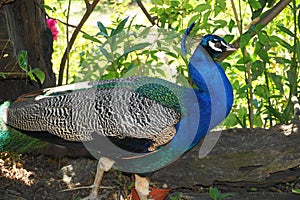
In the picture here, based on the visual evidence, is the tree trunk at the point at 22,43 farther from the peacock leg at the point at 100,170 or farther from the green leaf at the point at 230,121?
A: the green leaf at the point at 230,121

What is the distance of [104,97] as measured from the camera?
7.95ft

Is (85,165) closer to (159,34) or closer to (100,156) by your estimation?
(100,156)

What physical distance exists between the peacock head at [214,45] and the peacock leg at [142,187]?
57cm

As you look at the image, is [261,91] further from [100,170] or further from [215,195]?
[100,170]

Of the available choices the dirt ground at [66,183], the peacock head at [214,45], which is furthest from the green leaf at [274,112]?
the peacock head at [214,45]

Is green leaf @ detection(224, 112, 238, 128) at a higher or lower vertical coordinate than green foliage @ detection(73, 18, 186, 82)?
lower

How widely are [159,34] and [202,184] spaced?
73cm

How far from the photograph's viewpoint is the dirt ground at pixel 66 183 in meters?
2.79

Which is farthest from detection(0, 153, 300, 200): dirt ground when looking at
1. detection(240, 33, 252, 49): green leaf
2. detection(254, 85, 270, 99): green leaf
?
detection(240, 33, 252, 49): green leaf

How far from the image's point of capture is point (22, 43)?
3.09m

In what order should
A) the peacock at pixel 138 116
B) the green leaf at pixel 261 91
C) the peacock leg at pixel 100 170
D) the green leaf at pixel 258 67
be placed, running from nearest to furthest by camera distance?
the peacock at pixel 138 116
the peacock leg at pixel 100 170
the green leaf at pixel 258 67
the green leaf at pixel 261 91

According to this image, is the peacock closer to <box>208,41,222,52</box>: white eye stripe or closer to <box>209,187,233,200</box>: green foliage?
<box>208,41,222,52</box>: white eye stripe

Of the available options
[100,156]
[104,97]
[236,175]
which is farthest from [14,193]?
[236,175]

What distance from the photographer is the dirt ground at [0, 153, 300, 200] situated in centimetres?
279
